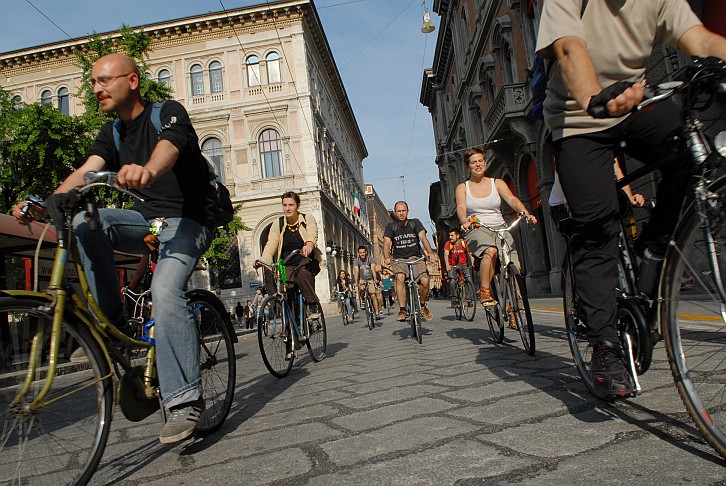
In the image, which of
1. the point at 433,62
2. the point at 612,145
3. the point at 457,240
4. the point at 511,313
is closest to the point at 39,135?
the point at 457,240

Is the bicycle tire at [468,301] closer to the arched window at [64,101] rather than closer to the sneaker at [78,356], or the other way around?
the sneaker at [78,356]

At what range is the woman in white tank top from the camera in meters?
5.29

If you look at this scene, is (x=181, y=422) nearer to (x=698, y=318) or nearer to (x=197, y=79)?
(x=698, y=318)

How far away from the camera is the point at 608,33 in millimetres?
2268

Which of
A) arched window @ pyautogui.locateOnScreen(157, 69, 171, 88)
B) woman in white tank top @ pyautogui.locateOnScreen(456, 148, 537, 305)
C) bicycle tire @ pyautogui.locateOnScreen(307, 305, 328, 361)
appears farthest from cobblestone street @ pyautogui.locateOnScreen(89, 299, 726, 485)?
arched window @ pyautogui.locateOnScreen(157, 69, 171, 88)

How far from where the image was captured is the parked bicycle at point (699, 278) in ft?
5.46

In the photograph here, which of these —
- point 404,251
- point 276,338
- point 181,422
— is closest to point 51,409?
point 181,422

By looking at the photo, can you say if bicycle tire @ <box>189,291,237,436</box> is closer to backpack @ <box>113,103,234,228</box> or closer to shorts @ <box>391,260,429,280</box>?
Result: backpack @ <box>113,103,234,228</box>

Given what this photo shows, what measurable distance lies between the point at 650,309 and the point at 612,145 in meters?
0.67

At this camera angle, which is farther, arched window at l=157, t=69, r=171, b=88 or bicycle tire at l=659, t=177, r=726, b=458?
arched window at l=157, t=69, r=171, b=88

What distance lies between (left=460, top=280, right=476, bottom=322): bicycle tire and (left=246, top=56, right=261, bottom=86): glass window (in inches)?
1027

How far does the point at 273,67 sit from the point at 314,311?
2903 cm

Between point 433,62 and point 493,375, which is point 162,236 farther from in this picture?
point 433,62

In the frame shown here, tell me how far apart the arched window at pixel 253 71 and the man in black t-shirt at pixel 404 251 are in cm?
2658
